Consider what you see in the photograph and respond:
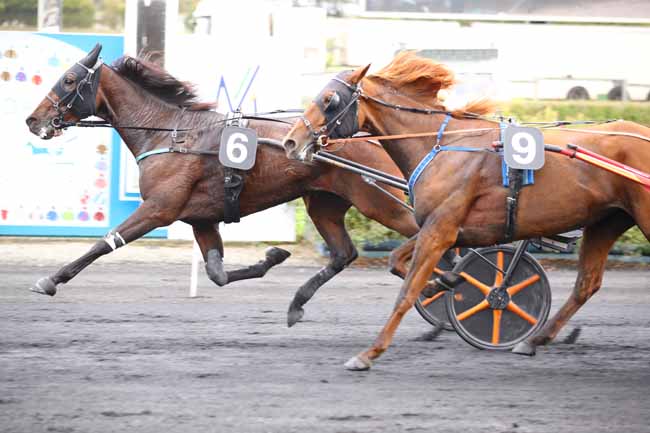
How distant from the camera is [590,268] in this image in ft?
22.8

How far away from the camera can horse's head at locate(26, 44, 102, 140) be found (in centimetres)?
755

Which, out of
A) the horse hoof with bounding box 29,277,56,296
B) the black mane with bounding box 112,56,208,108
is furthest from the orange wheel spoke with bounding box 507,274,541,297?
the horse hoof with bounding box 29,277,56,296

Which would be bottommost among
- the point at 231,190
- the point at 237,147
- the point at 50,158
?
the point at 50,158

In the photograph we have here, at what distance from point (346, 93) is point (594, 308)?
359cm

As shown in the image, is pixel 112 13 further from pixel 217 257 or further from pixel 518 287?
pixel 518 287

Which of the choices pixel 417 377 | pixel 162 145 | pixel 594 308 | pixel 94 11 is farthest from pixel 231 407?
pixel 94 11

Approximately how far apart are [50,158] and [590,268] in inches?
268

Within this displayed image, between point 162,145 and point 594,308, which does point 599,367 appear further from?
point 162,145

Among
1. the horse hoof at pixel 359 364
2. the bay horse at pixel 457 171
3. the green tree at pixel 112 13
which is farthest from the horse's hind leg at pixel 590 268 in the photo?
the green tree at pixel 112 13

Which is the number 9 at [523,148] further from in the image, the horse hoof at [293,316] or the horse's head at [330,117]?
the horse hoof at [293,316]

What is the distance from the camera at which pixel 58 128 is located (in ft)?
24.9

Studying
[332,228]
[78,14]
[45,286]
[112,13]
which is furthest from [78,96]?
[112,13]

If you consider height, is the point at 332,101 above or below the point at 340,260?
above

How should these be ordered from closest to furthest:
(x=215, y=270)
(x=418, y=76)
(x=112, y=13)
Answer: (x=418, y=76) → (x=215, y=270) → (x=112, y=13)
